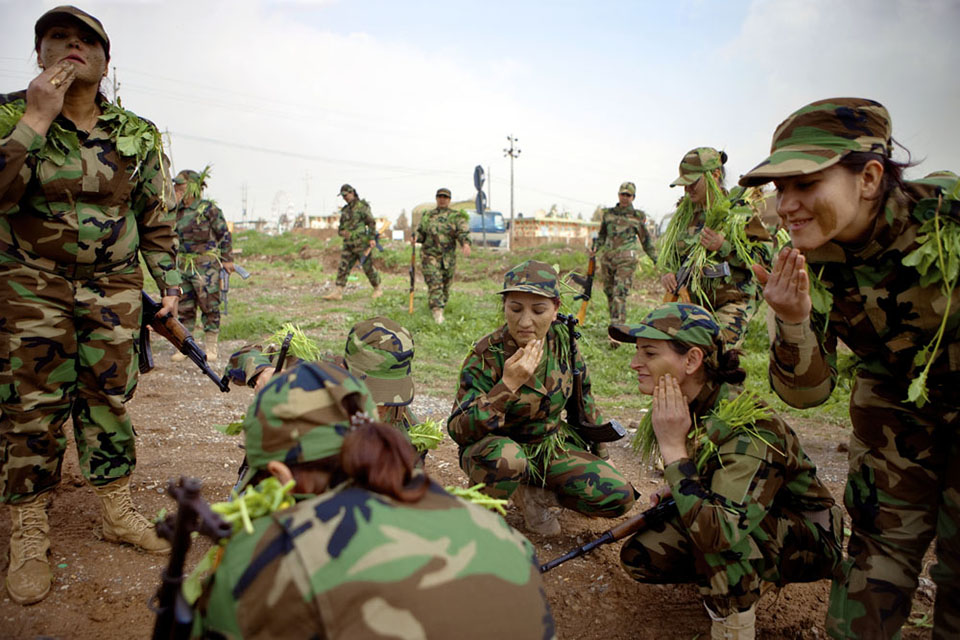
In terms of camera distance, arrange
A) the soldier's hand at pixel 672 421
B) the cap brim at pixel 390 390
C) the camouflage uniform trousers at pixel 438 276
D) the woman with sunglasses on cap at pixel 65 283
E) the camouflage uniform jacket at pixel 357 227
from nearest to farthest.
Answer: the soldier's hand at pixel 672 421 → the woman with sunglasses on cap at pixel 65 283 → the cap brim at pixel 390 390 → the camouflage uniform trousers at pixel 438 276 → the camouflage uniform jacket at pixel 357 227

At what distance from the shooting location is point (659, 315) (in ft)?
9.27

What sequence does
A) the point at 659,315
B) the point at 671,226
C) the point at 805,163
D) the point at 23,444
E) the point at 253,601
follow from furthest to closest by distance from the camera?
the point at 671,226 < the point at 23,444 < the point at 659,315 < the point at 805,163 < the point at 253,601

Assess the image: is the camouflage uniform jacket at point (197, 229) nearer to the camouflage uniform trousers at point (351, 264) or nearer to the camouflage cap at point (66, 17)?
the camouflage uniform trousers at point (351, 264)

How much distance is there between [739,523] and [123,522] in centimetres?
300

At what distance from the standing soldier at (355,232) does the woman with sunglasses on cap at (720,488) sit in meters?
10.9

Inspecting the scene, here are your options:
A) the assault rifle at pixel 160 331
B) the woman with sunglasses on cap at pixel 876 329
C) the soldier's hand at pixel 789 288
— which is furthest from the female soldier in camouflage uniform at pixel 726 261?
the assault rifle at pixel 160 331

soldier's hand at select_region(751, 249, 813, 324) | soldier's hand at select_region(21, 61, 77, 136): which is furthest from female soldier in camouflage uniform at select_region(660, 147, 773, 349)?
soldier's hand at select_region(21, 61, 77, 136)

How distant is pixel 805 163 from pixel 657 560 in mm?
1759

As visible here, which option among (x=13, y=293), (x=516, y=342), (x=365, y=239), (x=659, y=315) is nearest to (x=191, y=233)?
(x=365, y=239)

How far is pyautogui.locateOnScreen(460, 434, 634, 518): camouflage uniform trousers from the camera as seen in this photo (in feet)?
11.4

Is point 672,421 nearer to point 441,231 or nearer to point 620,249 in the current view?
point 620,249

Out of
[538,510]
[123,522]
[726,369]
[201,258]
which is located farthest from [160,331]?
[201,258]

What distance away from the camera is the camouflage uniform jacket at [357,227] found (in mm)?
13273

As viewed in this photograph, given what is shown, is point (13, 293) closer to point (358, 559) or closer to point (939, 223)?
point (358, 559)
